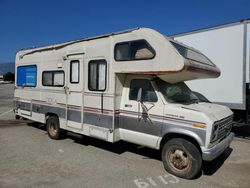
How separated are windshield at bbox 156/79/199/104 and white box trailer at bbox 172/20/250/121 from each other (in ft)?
6.73

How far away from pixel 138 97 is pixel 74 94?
247 cm

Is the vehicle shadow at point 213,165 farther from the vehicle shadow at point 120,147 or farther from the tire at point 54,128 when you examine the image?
the tire at point 54,128

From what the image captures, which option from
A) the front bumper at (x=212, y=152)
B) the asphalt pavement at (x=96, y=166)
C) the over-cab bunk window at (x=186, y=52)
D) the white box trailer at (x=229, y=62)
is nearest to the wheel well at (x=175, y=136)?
the front bumper at (x=212, y=152)

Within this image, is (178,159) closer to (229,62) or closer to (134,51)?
(134,51)

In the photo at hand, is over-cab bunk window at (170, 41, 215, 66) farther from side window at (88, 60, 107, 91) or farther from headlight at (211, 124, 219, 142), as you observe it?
side window at (88, 60, 107, 91)

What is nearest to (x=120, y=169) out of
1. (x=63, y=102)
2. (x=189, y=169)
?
(x=189, y=169)

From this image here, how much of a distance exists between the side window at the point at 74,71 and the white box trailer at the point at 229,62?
160 inches

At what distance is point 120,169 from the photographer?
18.1 feet

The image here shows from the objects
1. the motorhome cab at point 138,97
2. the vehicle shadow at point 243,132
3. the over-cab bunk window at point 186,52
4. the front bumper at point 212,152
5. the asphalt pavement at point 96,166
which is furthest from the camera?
the vehicle shadow at point 243,132

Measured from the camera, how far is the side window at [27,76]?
888cm

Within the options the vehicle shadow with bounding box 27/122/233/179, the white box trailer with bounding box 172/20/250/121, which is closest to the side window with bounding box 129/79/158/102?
the vehicle shadow with bounding box 27/122/233/179

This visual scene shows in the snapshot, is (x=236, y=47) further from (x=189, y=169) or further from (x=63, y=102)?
(x=63, y=102)

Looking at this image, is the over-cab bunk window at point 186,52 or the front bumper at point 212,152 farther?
the over-cab bunk window at point 186,52

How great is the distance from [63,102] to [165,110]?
3573mm
